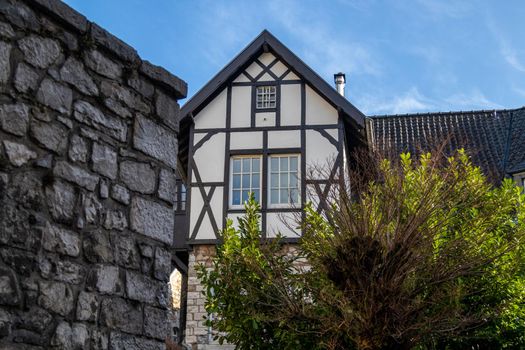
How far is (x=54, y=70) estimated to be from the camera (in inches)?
173

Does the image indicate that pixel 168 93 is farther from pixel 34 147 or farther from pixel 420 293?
pixel 420 293

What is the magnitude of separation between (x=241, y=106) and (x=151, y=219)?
39.6 ft

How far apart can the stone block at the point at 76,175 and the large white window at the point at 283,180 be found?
11.6 m

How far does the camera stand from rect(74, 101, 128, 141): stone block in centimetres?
457

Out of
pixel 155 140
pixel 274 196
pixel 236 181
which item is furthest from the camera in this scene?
pixel 236 181

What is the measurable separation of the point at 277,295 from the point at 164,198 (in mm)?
5625

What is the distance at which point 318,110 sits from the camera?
55.3ft

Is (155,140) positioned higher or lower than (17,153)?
higher

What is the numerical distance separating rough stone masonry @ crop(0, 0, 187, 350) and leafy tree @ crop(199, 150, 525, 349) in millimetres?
4317

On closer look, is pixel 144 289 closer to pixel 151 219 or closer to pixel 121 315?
pixel 121 315

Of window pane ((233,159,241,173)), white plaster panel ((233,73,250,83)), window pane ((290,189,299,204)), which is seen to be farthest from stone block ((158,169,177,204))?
white plaster panel ((233,73,250,83))

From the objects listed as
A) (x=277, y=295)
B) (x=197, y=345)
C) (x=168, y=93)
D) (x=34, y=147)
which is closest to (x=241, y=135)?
(x=197, y=345)

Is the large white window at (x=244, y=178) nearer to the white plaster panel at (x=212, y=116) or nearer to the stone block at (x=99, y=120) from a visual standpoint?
the white plaster panel at (x=212, y=116)

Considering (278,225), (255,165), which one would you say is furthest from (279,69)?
(278,225)
